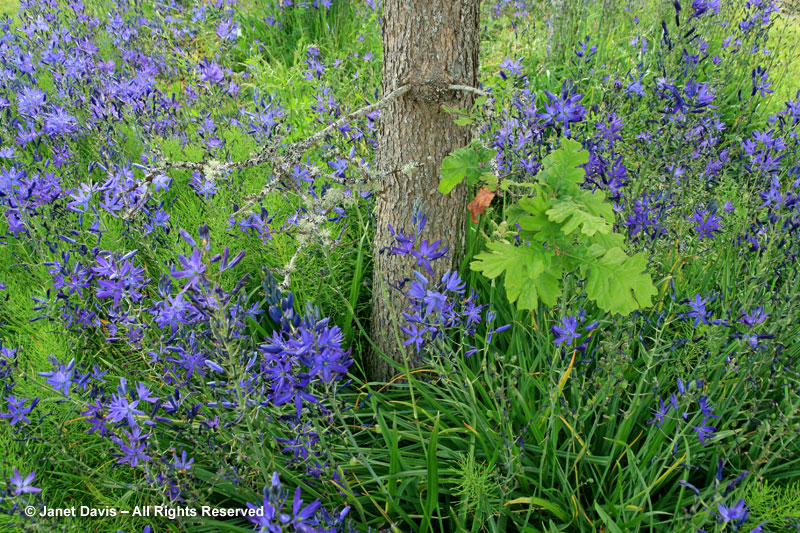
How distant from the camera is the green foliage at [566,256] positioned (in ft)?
4.19

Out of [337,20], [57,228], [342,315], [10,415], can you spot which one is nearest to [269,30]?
[337,20]

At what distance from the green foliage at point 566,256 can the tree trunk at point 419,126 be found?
2.32 feet

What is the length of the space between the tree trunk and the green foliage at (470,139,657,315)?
708 mm

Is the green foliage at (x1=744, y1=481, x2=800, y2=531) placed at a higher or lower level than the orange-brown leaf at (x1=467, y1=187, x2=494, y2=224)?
lower

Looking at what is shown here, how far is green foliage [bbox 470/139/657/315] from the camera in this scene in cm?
128

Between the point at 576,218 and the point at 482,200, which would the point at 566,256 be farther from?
the point at 482,200

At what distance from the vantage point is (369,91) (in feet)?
15.5

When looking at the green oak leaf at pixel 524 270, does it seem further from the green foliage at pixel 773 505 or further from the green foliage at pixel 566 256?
the green foliage at pixel 773 505

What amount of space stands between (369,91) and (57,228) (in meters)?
2.93

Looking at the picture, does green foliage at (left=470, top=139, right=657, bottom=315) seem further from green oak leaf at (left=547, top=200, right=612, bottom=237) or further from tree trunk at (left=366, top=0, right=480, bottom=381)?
tree trunk at (left=366, top=0, right=480, bottom=381)

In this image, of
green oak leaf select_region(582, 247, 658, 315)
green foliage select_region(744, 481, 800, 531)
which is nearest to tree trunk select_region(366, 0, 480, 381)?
green oak leaf select_region(582, 247, 658, 315)

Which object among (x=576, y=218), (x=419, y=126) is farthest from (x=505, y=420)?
(x=419, y=126)

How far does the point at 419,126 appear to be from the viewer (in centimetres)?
223

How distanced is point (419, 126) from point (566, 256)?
1.08m
